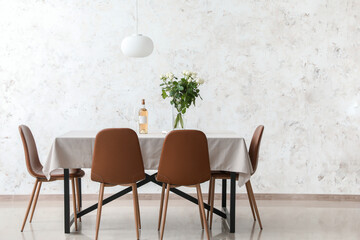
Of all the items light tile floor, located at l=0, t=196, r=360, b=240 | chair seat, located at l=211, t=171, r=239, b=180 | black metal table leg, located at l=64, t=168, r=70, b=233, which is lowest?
light tile floor, located at l=0, t=196, r=360, b=240

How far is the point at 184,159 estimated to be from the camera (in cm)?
311

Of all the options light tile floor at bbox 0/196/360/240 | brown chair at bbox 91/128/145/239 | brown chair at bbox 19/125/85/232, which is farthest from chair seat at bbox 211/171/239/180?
brown chair at bbox 19/125/85/232

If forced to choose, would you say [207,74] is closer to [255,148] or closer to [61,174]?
[255,148]

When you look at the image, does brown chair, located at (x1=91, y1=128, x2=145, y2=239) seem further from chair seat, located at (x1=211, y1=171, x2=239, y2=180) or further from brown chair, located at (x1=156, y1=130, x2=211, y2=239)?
chair seat, located at (x1=211, y1=171, x2=239, y2=180)

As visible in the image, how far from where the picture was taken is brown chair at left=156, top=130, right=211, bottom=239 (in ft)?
10.1

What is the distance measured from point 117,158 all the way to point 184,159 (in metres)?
0.51

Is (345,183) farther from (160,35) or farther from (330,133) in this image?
(160,35)

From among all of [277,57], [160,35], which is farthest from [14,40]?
[277,57]

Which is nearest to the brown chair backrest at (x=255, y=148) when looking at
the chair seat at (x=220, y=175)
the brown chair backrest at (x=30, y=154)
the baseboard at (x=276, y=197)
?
the chair seat at (x=220, y=175)

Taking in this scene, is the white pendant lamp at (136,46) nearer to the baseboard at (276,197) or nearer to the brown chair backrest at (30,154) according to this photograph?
the brown chair backrest at (30,154)

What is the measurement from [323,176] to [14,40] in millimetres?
3810

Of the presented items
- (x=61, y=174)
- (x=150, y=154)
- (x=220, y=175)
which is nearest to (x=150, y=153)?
(x=150, y=154)

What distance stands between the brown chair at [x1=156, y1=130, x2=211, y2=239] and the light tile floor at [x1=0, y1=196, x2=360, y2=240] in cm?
53

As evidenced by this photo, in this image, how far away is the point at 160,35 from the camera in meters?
4.64
